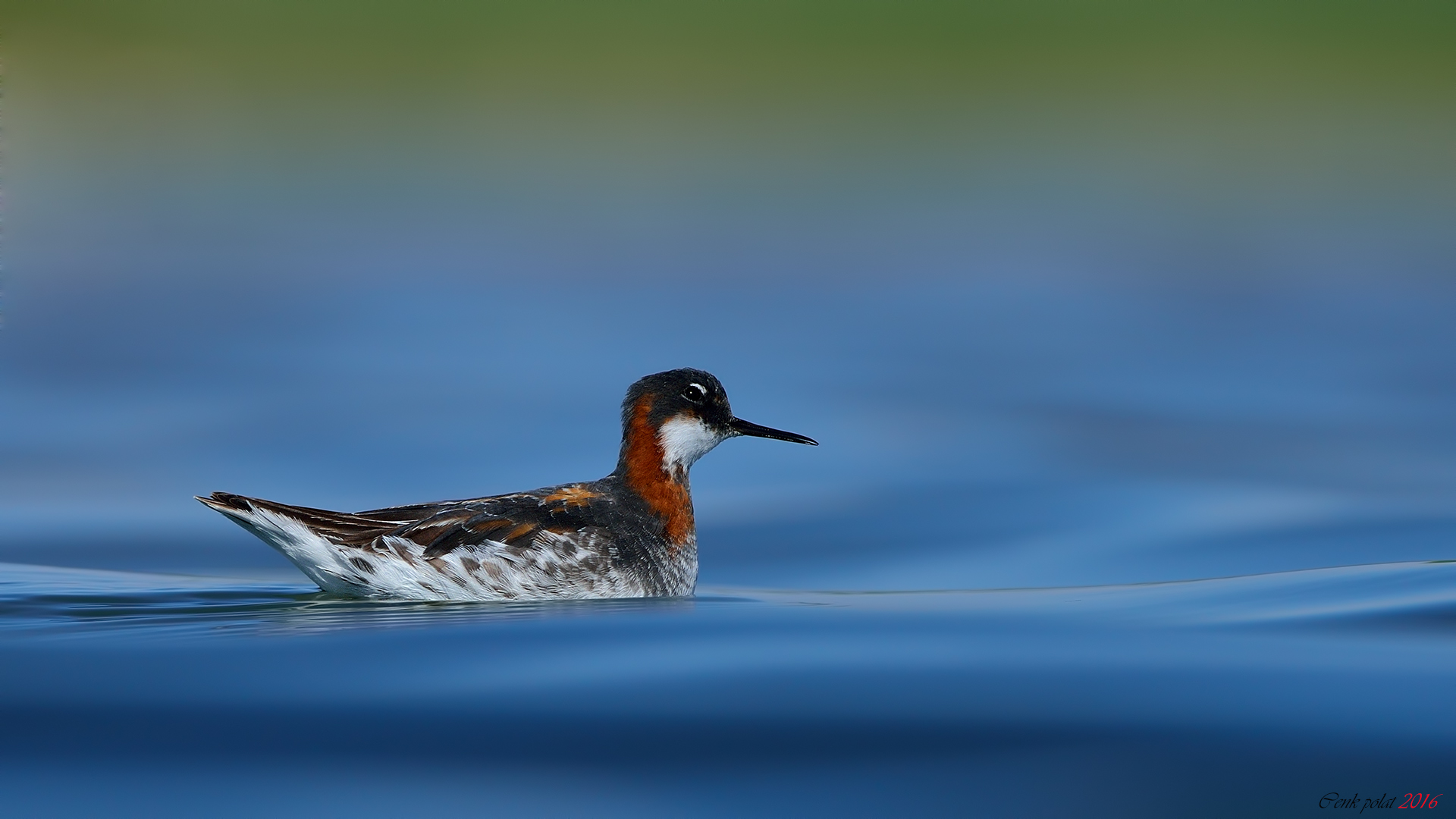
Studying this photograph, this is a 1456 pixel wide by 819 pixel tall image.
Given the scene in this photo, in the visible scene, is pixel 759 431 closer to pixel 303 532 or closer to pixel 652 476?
pixel 652 476

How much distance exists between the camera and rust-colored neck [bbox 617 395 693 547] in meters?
10.0

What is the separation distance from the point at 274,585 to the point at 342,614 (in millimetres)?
1419

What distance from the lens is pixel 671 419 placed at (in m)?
10.3

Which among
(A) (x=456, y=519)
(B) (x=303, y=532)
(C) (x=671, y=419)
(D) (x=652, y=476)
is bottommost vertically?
(B) (x=303, y=532)

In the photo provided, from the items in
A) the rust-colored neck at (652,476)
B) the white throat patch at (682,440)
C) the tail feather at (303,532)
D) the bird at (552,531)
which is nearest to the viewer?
the tail feather at (303,532)

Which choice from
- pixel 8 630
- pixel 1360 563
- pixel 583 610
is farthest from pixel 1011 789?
pixel 1360 563

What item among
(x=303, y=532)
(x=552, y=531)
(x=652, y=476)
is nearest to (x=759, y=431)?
(x=652, y=476)

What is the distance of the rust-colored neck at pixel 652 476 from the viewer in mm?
10000

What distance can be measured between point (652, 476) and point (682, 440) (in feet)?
0.92

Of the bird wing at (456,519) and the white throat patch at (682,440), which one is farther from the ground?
the white throat patch at (682,440)

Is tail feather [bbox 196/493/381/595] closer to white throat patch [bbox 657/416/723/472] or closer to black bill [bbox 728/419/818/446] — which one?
white throat patch [bbox 657/416/723/472]

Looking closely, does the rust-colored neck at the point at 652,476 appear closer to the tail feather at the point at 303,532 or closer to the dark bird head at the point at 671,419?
the dark bird head at the point at 671,419

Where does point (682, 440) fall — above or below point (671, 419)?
below

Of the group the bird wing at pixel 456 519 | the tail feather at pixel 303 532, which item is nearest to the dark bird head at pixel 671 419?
the bird wing at pixel 456 519
